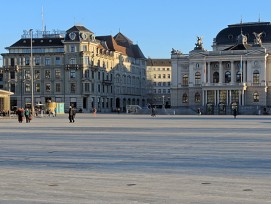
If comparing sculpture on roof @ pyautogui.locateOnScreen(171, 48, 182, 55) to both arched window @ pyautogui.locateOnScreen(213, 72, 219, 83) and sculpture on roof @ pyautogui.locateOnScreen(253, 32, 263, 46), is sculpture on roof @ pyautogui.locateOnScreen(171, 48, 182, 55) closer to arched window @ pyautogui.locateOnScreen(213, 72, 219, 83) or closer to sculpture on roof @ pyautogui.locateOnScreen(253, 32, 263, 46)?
arched window @ pyautogui.locateOnScreen(213, 72, 219, 83)

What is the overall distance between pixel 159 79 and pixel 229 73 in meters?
64.7

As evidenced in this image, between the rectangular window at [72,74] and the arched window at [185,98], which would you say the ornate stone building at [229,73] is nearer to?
the arched window at [185,98]

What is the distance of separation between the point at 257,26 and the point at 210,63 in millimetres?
16626

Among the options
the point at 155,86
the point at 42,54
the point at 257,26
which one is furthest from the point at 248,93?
the point at 155,86

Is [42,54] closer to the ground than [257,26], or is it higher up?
closer to the ground

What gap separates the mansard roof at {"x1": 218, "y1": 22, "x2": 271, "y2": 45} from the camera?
119 metres

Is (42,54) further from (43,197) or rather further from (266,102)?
(43,197)

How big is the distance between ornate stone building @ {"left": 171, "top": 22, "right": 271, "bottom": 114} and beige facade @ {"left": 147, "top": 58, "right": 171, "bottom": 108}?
47.3m

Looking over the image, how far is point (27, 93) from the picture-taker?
11462cm

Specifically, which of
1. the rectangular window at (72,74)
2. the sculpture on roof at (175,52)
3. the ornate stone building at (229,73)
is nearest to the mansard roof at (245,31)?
the ornate stone building at (229,73)

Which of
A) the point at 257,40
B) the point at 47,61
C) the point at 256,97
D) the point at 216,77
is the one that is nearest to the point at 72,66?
the point at 47,61

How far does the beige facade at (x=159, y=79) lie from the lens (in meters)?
168

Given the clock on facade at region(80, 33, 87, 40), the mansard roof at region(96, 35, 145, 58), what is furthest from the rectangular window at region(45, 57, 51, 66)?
the mansard roof at region(96, 35, 145, 58)

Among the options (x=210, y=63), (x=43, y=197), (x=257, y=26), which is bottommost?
(x=43, y=197)
